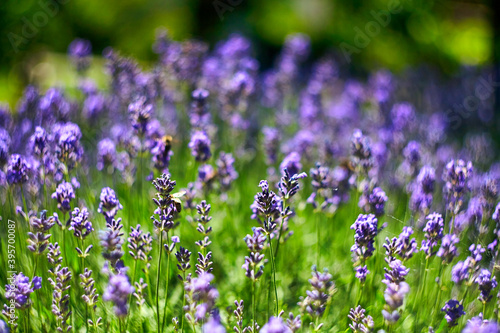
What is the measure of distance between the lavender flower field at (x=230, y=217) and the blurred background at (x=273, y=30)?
4143mm

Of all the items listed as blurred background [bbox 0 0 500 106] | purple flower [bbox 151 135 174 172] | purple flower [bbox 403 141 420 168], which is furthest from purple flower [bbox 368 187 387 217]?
blurred background [bbox 0 0 500 106]

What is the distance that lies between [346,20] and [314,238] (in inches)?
296

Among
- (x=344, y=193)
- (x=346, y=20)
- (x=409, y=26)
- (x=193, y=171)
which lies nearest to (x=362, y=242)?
(x=344, y=193)

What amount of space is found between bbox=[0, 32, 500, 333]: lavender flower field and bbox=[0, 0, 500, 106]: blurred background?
163 inches

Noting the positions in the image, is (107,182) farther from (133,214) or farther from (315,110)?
(315,110)

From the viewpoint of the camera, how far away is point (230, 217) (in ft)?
10.7

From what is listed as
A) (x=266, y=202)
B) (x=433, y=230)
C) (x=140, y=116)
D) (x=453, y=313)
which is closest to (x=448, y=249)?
(x=433, y=230)

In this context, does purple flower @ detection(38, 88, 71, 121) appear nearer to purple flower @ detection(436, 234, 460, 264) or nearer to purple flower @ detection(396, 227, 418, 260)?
purple flower @ detection(396, 227, 418, 260)

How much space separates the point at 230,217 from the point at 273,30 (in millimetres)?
8165

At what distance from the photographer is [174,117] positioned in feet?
15.1

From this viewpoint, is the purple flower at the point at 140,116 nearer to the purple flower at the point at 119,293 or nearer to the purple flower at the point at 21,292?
the purple flower at the point at 21,292

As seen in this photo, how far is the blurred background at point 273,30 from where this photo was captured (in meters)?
8.46

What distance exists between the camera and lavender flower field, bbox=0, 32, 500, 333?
1985mm

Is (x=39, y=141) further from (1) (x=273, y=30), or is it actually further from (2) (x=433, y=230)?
(1) (x=273, y=30)
